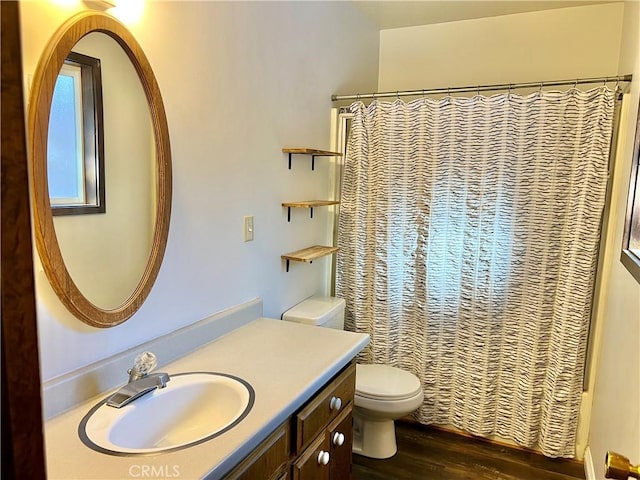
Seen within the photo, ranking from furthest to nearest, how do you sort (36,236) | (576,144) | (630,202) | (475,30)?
(475,30)
(576,144)
(630,202)
(36,236)

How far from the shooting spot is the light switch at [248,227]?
6.52 ft

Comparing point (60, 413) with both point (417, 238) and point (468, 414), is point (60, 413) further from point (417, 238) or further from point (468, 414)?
point (468, 414)

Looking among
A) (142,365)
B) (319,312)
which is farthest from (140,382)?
(319,312)

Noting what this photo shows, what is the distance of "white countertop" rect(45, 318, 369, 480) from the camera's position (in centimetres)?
100

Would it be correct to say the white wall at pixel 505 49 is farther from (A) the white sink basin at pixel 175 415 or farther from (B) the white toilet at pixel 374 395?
(A) the white sink basin at pixel 175 415

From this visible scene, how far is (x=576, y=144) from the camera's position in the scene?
227cm

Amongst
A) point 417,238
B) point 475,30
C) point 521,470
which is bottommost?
point 521,470

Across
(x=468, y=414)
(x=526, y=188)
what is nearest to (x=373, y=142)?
(x=526, y=188)

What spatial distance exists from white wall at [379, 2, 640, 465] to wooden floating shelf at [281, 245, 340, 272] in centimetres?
136

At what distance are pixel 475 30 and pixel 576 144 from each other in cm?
123

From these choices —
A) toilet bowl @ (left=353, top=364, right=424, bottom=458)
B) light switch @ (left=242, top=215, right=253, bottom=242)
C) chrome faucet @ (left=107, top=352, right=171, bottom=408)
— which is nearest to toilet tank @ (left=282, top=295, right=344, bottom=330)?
toilet bowl @ (left=353, top=364, right=424, bottom=458)

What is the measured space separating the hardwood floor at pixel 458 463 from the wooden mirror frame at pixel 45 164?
5.07 ft

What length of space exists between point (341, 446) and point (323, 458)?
0.68 ft

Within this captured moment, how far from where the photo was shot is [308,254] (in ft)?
7.96
